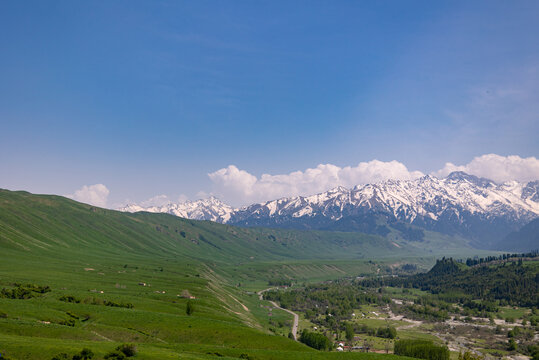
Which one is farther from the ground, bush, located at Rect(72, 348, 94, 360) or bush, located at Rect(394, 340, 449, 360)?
bush, located at Rect(72, 348, 94, 360)

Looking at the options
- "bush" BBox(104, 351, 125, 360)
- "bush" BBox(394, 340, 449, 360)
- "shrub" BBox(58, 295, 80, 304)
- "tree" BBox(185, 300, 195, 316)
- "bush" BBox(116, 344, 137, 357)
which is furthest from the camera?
"tree" BBox(185, 300, 195, 316)

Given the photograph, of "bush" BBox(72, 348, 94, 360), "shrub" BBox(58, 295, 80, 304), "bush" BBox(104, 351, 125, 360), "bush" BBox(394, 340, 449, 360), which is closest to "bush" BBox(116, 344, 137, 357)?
"bush" BBox(104, 351, 125, 360)

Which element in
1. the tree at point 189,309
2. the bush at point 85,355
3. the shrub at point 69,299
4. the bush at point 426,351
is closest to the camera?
the bush at point 85,355

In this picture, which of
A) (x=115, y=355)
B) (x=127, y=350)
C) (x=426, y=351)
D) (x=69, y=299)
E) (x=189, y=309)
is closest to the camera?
(x=115, y=355)

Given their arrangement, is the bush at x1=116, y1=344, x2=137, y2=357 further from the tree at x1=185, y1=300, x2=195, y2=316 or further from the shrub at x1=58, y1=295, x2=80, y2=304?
the tree at x1=185, y1=300, x2=195, y2=316

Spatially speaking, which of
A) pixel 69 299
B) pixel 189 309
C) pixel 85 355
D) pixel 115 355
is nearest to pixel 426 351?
pixel 189 309

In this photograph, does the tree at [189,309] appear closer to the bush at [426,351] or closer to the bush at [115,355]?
the bush at [115,355]

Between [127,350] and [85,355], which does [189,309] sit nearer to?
[127,350]

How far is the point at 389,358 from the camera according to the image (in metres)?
126

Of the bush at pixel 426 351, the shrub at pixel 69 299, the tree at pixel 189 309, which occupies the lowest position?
the bush at pixel 426 351

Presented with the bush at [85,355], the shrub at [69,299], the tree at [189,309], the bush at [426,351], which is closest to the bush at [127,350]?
the bush at [85,355]

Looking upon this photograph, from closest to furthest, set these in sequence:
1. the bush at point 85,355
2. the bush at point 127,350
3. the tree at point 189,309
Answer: the bush at point 85,355, the bush at point 127,350, the tree at point 189,309

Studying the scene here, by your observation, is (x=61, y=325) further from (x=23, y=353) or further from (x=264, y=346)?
(x=264, y=346)

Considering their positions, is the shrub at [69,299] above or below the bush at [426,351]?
above
